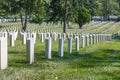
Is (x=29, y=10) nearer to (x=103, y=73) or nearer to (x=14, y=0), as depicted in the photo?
(x=14, y=0)

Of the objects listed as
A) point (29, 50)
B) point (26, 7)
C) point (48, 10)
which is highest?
point (26, 7)

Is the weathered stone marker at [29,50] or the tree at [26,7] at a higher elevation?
the tree at [26,7]

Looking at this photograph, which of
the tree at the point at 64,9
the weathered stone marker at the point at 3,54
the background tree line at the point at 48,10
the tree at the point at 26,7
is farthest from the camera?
the tree at the point at 26,7

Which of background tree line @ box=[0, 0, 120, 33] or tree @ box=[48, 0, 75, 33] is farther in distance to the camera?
background tree line @ box=[0, 0, 120, 33]

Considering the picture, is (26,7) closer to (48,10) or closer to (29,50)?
(48,10)

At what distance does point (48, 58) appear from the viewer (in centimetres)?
1537

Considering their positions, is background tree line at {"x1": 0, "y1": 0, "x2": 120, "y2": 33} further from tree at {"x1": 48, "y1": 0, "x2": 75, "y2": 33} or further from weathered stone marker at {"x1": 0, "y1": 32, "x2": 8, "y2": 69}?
weathered stone marker at {"x1": 0, "y1": 32, "x2": 8, "y2": 69}

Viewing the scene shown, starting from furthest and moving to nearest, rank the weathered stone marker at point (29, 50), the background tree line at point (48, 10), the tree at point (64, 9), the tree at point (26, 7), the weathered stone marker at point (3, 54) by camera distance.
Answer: the tree at point (26, 7) < the background tree line at point (48, 10) < the tree at point (64, 9) < the weathered stone marker at point (29, 50) < the weathered stone marker at point (3, 54)

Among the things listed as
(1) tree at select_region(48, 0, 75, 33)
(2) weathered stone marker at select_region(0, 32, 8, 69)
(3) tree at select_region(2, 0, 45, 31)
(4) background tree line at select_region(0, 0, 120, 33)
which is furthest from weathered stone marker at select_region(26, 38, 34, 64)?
(3) tree at select_region(2, 0, 45, 31)

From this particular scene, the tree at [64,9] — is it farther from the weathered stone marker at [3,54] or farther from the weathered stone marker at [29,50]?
the weathered stone marker at [3,54]

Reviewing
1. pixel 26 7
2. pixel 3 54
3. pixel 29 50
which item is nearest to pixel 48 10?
pixel 26 7

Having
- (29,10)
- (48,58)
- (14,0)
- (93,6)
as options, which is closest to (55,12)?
(29,10)

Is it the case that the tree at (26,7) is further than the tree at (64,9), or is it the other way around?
the tree at (26,7)

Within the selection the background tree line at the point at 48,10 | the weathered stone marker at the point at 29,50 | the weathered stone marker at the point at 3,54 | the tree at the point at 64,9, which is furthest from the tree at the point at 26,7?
the weathered stone marker at the point at 3,54
